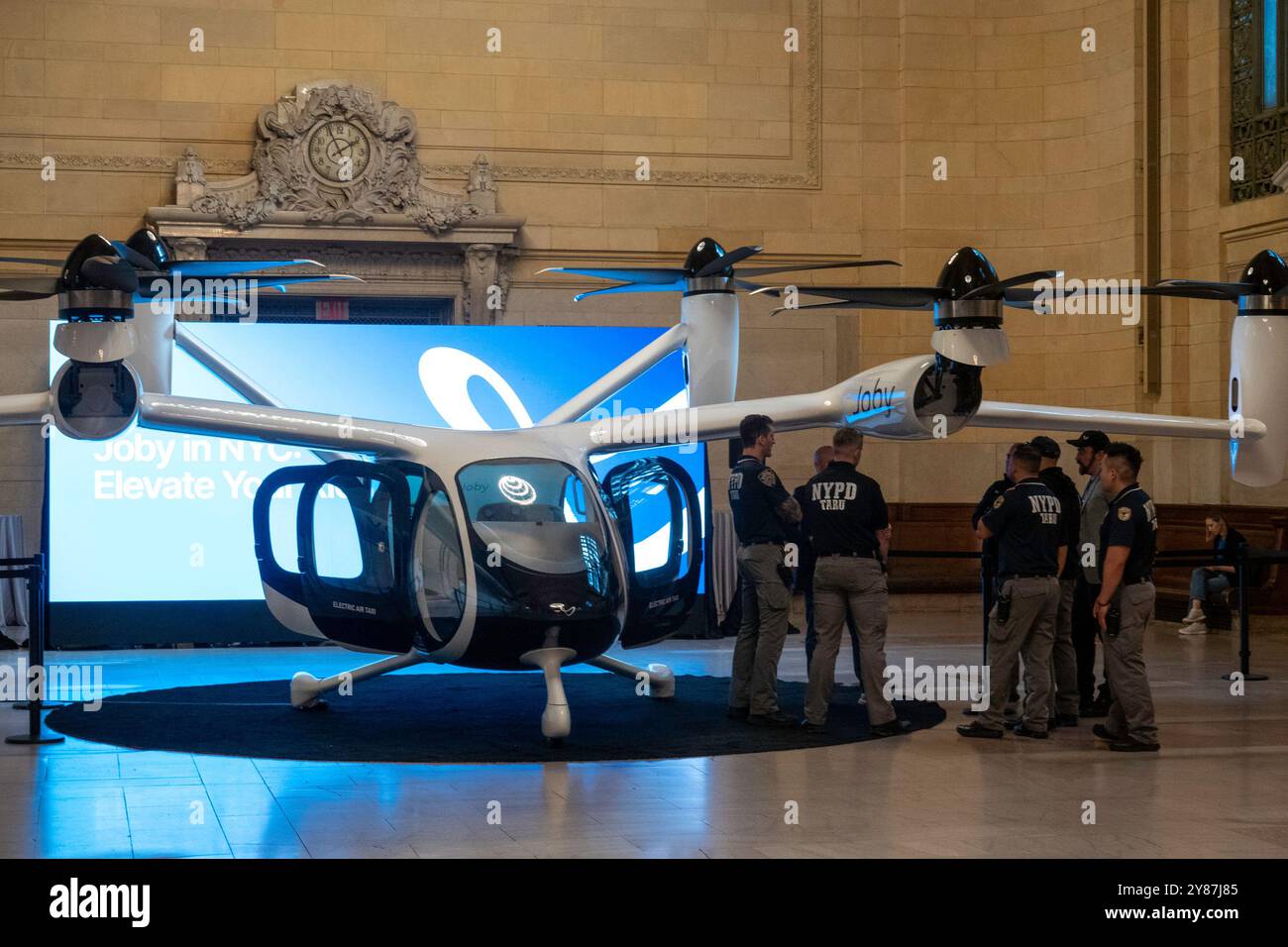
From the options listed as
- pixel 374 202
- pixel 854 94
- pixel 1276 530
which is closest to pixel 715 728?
pixel 1276 530

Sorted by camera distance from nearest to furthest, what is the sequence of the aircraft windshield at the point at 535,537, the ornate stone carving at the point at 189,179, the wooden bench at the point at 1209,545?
the aircraft windshield at the point at 535,537, the wooden bench at the point at 1209,545, the ornate stone carving at the point at 189,179

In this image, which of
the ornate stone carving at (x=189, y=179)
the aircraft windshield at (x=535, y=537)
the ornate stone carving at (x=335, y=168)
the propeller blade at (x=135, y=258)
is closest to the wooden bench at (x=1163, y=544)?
the ornate stone carving at (x=335, y=168)

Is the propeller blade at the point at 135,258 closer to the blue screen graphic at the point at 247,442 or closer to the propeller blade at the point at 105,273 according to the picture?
the propeller blade at the point at 105,273

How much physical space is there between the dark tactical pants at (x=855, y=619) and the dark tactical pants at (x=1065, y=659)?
3.97 feet

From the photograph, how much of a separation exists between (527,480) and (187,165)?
937 centimetres

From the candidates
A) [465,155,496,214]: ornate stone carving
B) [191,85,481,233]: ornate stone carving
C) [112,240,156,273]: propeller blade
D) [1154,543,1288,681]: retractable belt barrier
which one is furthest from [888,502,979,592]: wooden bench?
[112,240,156,273]: propeller blade

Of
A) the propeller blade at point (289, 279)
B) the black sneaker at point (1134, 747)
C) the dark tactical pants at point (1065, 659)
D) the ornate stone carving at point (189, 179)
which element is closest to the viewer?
the propeller blade at point (289, 279)

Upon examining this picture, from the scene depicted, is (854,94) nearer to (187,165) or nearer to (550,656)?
(187,165)

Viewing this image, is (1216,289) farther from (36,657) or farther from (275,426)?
(36,657)

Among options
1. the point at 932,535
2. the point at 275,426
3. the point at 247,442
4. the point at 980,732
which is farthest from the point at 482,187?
the point at 980,732

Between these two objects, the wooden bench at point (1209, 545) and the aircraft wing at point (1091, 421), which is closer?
the aircraft wing at point (1091, 421)

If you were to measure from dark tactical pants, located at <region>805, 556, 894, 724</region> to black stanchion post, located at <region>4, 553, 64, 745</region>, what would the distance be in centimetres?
466

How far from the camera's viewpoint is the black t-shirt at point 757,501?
9.33m

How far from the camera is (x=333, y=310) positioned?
17438mm
